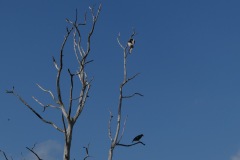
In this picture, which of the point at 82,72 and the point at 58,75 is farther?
the point at 82,72

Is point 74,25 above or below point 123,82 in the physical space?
above

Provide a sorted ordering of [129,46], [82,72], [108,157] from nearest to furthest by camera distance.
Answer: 1. [108,157]
2. [82,72]
3. [129,46]

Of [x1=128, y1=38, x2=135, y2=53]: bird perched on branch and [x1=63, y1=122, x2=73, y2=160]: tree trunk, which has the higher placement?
[x1=128, y1=38, x2=135, y2=53]: bird perched on branch

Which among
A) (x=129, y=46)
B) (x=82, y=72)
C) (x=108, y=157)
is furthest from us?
(x=129, y=46)

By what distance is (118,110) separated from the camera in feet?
20.1

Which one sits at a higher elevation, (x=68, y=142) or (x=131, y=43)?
(x=131, y=43)

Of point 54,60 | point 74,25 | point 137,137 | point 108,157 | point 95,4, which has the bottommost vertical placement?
point 108,157

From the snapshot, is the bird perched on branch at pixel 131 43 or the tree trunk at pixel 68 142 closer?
the tree trunk at pixel 68 142

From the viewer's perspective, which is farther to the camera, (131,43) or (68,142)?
(131,43)

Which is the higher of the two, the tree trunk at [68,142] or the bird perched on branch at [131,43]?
the bird perched on branch at [131,43]

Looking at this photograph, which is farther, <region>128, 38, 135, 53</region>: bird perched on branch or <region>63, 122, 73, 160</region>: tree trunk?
<region>128, 38, 135, 53</region>: bird perched on branch

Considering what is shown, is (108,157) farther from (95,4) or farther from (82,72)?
(95,4)

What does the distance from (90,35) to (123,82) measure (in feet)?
3.28

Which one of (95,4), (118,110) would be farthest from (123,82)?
(95,4)
